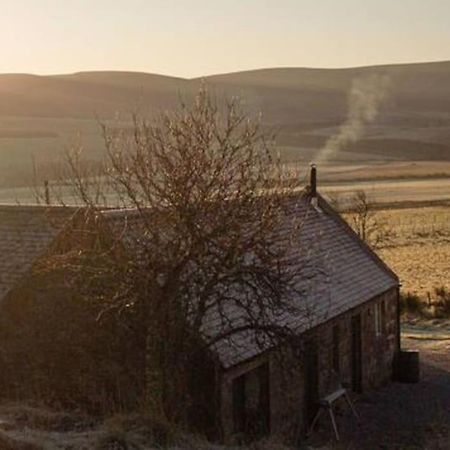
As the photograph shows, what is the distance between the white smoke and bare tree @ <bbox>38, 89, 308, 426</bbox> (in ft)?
335

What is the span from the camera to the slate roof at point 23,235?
682 inches

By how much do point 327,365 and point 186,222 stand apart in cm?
802

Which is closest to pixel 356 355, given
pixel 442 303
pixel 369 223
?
pixel 442 303

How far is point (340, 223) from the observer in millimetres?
26078

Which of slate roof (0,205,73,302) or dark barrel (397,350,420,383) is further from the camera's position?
dark barrel (397,350,420,383)

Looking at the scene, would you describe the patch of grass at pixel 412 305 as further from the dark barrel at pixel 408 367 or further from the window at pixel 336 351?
the window at pixel 336 351

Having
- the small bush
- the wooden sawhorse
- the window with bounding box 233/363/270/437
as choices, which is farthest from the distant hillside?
the window with bounding box 233/363/270/437

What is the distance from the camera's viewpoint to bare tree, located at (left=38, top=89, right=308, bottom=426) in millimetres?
13680

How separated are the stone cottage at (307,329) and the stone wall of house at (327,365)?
20 millimetres

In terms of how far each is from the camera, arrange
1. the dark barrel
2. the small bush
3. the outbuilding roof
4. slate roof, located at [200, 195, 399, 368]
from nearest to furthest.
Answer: the outbuilding roof, slate roof, located at [200, 195, 399, 368], the dark barrel, the small bush

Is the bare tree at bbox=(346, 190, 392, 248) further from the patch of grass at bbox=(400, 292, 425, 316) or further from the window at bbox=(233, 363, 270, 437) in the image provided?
the window at bbox=(233, 363, 270, 437)

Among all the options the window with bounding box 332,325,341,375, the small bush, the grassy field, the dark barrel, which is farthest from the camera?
the grassy field

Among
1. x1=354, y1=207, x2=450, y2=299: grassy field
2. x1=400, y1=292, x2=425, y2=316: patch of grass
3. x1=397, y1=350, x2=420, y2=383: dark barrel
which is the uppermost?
x1=397, y1=350, x2=420, y2=383: dark barrel

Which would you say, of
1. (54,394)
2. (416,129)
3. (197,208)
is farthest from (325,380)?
(416,129)
